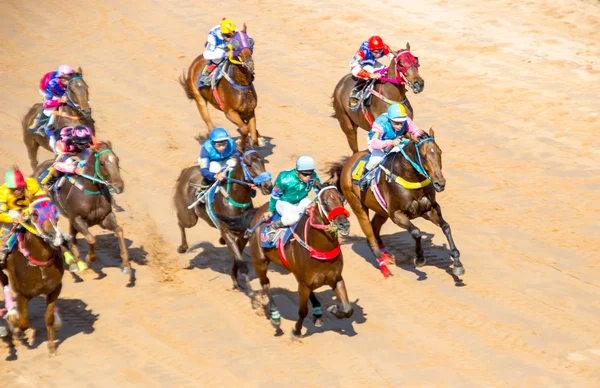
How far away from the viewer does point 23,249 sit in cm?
1343

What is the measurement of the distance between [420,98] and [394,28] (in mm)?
5046

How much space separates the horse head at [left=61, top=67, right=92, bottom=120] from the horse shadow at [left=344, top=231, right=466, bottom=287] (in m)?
5.74

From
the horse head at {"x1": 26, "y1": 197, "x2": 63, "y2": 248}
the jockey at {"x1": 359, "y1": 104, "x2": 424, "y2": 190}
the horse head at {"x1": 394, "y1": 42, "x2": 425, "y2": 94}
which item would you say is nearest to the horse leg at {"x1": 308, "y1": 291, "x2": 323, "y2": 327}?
the jockey at {"x1": 359, "y1": 104, "x2": 424, "y2": 190}

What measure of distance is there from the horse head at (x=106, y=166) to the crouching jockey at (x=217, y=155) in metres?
1.36

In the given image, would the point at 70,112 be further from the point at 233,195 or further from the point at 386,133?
the point at 386,133

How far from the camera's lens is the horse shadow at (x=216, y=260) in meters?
16.7

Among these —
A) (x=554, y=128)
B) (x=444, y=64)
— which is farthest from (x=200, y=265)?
(x=444, y=64)

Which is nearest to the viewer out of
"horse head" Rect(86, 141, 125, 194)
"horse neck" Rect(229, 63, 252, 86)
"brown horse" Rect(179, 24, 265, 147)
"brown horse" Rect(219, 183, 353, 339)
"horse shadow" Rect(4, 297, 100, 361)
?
"brown horse" Rect(219, 183, 353, 339)

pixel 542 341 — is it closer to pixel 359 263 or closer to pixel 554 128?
pixel 359 263

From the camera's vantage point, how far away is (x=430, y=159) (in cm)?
1459

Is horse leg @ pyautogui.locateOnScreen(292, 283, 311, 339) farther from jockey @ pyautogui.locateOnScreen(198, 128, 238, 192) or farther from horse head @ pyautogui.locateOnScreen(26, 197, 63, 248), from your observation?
horse head @ pyautogui.locateOnScreen(26, 197, 63, 248)

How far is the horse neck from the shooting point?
20.6 metres

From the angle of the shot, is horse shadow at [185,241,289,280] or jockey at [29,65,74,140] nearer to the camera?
horse shadow at [185,241,289,280]

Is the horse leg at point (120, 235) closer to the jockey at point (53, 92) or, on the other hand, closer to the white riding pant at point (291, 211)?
the white riding pant at point (291, 211)
